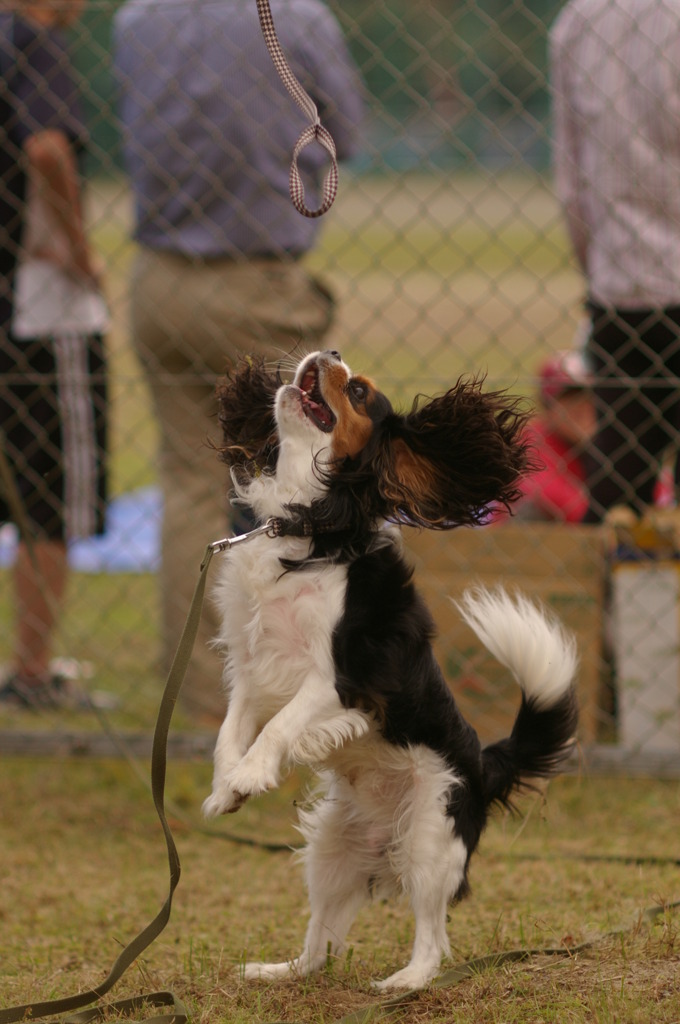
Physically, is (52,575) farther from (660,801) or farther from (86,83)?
(660,801)

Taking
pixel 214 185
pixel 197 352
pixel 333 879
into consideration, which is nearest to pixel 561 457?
pixel 197 352

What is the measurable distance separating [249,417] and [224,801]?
816 mm

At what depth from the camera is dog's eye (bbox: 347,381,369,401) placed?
258 centimetres

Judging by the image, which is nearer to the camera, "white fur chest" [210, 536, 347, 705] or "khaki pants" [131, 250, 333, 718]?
"white fur chest" [210, 536, 347, 705]

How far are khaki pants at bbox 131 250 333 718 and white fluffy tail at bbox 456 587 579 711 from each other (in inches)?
69.4

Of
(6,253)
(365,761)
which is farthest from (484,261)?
(365,761)

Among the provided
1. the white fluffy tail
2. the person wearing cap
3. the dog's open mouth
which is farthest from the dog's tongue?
the person wearing cap

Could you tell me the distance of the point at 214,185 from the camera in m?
4.34

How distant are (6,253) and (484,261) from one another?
1606cm

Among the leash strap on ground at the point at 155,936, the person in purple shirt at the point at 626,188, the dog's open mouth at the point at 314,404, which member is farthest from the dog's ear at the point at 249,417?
the person in purple shirt at the point at 626,188

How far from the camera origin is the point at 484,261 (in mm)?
20047

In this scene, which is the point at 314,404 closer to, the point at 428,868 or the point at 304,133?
the point at 304,133

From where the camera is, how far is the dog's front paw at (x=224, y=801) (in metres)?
2.39

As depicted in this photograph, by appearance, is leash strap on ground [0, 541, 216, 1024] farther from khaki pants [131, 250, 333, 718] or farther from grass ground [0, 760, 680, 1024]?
khaki pants [131, 250, 333, 718]
